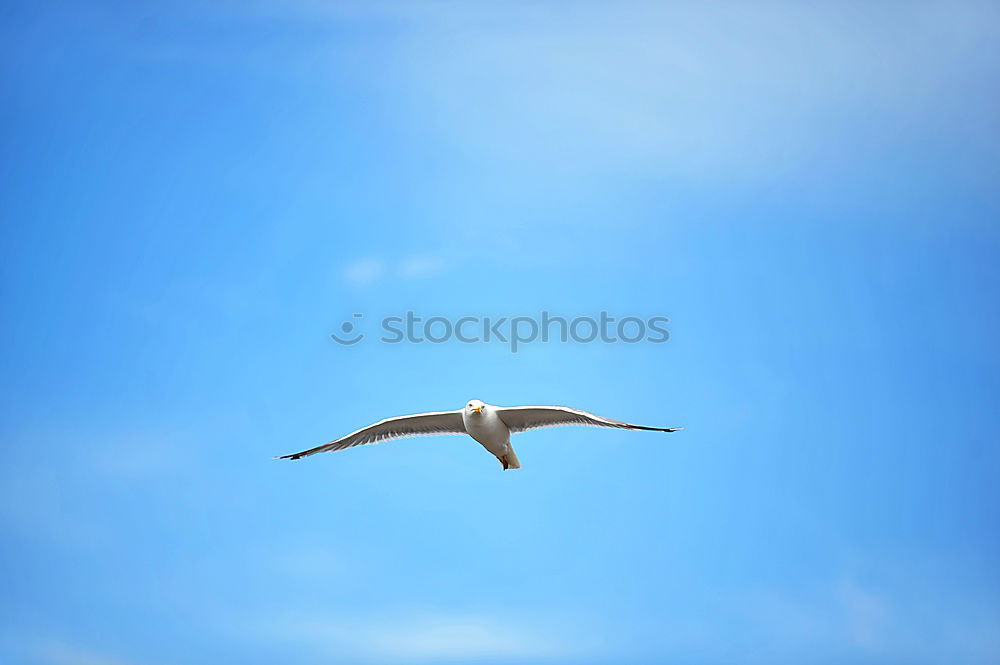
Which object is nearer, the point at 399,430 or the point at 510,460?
the point at 510,460

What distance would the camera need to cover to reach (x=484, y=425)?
2033 centimetres

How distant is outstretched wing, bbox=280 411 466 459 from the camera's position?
2116 centimetres

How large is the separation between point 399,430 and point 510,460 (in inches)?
100

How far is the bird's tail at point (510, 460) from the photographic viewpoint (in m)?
20.9

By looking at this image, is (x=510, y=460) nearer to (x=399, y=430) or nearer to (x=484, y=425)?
(x=484, y=425)

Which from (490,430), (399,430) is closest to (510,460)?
A: (490,430)

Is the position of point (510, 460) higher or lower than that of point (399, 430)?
lower

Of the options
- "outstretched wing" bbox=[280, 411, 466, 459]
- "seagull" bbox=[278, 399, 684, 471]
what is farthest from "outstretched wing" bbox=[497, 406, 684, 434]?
"outstretched wing" bbox=[280, 411, 466, 459]

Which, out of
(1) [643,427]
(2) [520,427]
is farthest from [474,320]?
(1) [643,427]

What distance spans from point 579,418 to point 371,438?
183 inches


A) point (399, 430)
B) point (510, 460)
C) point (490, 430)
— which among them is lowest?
point (510, 460)

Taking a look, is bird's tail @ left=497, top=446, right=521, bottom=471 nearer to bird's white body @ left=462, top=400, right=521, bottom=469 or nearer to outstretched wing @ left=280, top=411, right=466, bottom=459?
bird's white body @ left=462, top=400, right=521, bottom=469

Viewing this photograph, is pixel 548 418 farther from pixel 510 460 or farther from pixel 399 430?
pixel 399 430

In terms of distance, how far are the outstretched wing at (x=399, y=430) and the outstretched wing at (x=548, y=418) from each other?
1.22m
